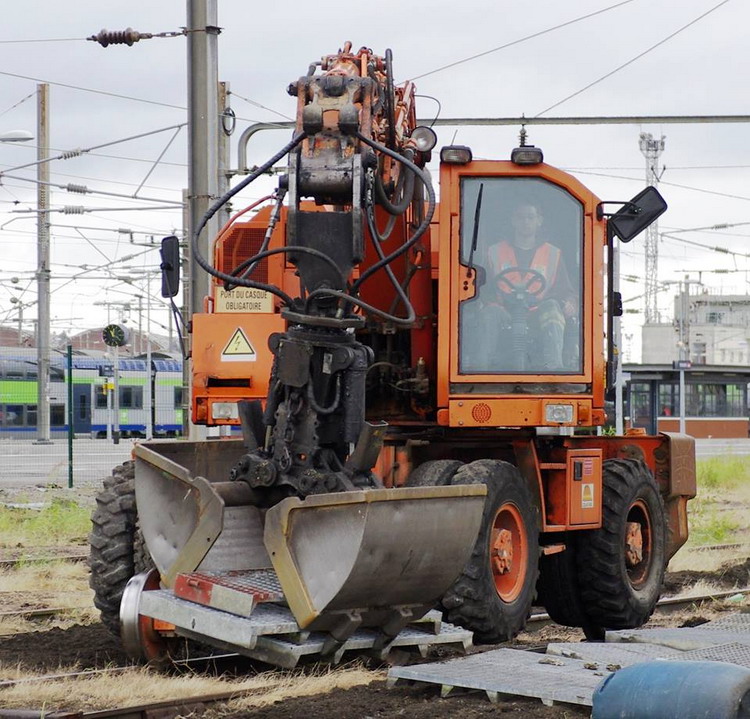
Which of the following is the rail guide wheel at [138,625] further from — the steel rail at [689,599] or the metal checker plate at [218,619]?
the steel rail at [689,599]

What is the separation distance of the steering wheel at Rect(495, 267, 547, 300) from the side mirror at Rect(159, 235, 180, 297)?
232 cm

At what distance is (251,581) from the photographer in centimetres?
792

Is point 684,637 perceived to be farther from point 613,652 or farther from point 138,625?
point 138,625

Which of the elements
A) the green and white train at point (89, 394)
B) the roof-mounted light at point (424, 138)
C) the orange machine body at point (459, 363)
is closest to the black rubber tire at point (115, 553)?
the orange machine body at point (459, 363)

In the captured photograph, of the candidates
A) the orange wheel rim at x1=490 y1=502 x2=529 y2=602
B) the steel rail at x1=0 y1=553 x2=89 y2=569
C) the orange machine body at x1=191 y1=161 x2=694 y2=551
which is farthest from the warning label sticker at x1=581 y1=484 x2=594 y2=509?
the steel rail at x1=0 y1=553 x2=89 y2=569

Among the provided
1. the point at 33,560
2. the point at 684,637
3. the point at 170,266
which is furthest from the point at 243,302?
the point at 33,560

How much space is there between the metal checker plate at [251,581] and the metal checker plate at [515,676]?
87 cm

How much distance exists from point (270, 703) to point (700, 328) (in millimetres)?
97867

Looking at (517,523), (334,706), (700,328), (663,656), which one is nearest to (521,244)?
(517,523)

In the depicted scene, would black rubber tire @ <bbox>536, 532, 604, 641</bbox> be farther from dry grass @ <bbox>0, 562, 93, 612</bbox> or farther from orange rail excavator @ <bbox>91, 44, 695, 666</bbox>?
dry grass @ <bbox>0, 562, 93, 612</bbox>

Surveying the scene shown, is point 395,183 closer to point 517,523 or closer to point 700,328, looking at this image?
point 517,523

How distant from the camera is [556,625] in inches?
455

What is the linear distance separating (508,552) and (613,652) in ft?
3.42

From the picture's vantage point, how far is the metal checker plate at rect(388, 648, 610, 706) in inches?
291
